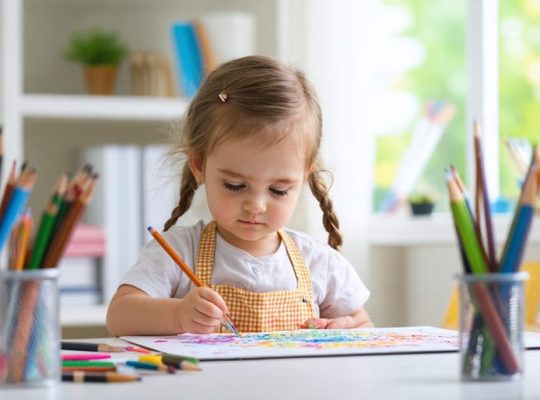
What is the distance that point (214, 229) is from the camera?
1633mm

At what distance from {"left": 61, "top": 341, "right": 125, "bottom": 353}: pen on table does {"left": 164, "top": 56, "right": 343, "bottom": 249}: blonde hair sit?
506 mm

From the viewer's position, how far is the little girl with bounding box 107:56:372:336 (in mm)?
1492

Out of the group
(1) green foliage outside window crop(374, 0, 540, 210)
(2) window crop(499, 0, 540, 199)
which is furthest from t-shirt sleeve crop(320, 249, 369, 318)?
(2) window crop(499, 0, 540, 199)

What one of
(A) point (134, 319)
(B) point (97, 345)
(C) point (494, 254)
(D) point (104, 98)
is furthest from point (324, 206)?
(D) point (104, 98)

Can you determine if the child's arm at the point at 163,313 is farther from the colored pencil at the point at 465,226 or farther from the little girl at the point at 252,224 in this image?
the colored pencil at the point at 465,226

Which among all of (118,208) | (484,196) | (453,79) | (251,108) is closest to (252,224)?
(251,108)

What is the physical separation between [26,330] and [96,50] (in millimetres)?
2159

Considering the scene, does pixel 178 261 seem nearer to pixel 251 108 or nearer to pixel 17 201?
pixel 251 108

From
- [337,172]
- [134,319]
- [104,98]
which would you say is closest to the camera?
[134,319]

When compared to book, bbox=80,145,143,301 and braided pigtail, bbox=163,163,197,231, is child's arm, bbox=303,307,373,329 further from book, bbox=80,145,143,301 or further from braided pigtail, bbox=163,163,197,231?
book, bbox=80,145,143,301

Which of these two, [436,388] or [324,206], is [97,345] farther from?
[324,206]

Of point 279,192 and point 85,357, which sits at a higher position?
point 279,192

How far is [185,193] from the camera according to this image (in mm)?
1698

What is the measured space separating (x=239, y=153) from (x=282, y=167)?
0.21ft
